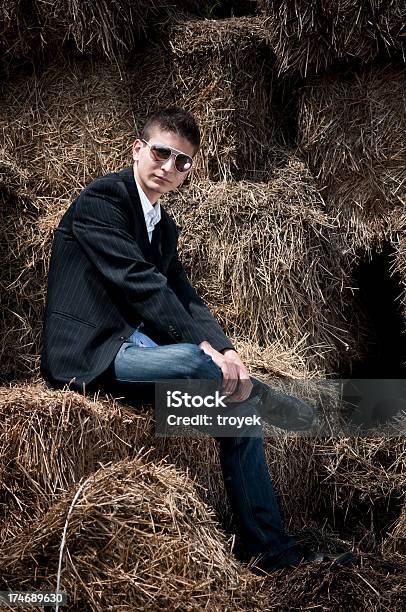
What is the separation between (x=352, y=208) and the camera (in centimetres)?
354

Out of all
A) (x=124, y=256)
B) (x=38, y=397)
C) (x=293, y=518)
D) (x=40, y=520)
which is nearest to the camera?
(x=40, y=520)

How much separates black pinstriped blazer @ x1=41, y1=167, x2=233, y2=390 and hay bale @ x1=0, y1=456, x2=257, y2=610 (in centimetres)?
47

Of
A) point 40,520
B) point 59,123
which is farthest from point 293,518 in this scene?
point 59,123

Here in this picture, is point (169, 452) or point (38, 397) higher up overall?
point (38, 397)

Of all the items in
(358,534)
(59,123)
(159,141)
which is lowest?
(358,534)

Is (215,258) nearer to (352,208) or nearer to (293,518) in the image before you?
(352,208)

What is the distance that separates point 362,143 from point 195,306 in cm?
87

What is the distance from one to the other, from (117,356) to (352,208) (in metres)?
1.11

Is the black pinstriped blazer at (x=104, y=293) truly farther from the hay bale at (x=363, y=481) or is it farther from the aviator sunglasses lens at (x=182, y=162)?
the hay bale at (x=363, y=481)

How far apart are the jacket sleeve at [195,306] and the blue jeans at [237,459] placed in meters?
0.14

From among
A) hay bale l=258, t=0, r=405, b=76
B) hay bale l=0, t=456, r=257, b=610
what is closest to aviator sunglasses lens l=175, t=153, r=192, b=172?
hay bale l=258, t=0, r=405, b=76

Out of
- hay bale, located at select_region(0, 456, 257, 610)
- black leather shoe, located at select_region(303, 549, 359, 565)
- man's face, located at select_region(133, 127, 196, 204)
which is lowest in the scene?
black leather shoe, located at select_region(303, 549, 359, 565)

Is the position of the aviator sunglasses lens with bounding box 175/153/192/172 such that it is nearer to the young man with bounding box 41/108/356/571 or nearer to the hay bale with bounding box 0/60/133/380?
the young man with bounding box 41/108/356/571

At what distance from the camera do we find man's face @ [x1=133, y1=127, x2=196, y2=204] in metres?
2.99
